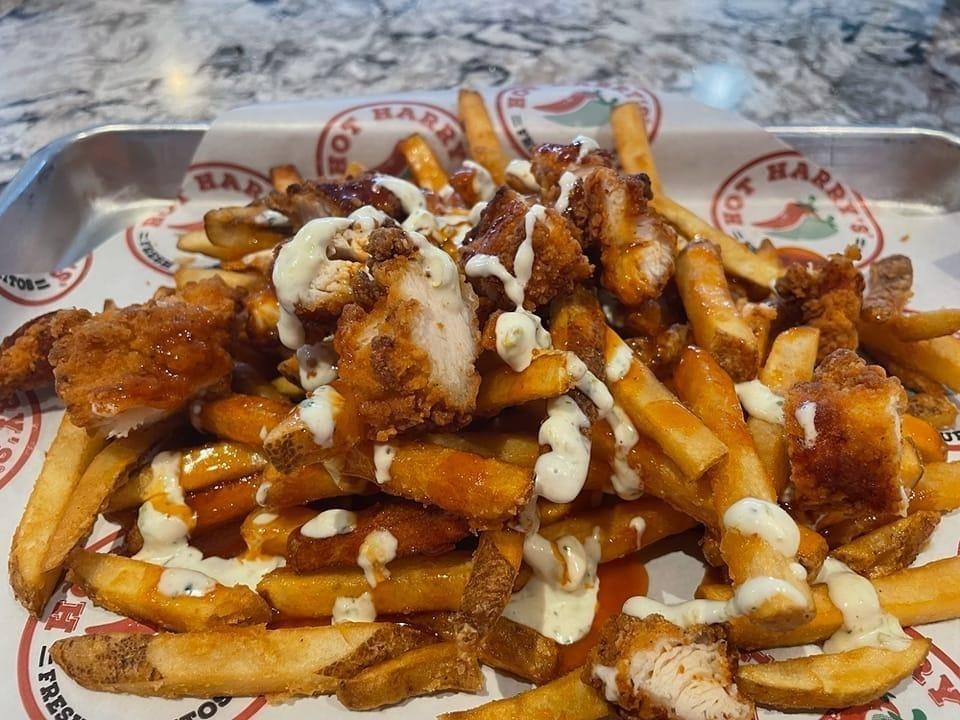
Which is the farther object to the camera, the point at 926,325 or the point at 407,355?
the point at 926,325

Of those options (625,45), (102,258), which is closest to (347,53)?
(625,45)

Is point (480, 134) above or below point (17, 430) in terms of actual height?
above

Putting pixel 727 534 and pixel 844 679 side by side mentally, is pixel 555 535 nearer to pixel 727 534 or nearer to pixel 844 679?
pixel 727 534

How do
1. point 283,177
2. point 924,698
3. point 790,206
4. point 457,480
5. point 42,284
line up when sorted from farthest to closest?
point 790,206
point 283,177
point 42,284
point 924,698
point 457,480

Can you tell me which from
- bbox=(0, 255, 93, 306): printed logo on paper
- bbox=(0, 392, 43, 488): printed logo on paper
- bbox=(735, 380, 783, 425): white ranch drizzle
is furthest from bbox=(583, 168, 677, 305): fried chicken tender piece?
bbox=(0, 255, 93, 306): printed logo on paper

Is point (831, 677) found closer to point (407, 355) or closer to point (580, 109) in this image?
point (407, 355)

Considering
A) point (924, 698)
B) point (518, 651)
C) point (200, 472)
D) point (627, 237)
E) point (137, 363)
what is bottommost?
point (924, 698)

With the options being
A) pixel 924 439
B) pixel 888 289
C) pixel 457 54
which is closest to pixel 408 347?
pixel 924 439
